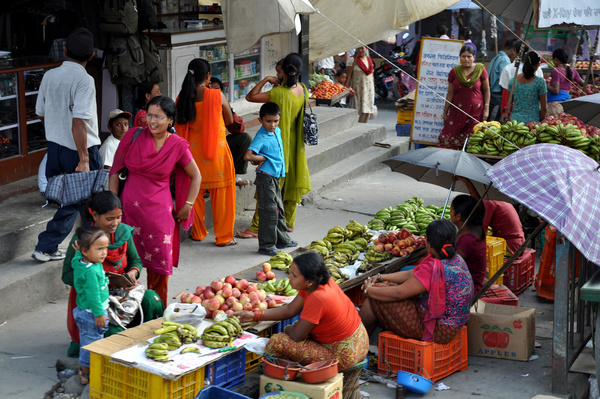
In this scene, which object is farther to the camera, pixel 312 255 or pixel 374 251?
pixel 374 251

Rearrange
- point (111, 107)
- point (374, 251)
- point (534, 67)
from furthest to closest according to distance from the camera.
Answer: point (534, 67)
point (111, 107)
point (374, 251)

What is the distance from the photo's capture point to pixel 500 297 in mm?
6375

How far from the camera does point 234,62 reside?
10.9 metres

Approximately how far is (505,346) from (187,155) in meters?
2.78

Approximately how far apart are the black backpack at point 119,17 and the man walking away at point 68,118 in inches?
69.9

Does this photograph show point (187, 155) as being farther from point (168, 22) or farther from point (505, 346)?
point (168, 22)

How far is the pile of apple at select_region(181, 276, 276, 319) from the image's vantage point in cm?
494

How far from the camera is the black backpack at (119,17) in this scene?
7.79m

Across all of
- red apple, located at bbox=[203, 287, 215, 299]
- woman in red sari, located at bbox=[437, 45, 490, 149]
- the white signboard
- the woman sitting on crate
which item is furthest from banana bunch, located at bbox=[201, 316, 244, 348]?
woman in red sari, located at bbox=[437, 45, 490, 149]

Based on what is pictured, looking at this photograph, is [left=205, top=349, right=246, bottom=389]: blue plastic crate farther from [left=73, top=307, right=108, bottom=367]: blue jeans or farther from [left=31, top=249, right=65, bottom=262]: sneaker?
[left=31, top=249, right=65, bottom=262]: sneaker

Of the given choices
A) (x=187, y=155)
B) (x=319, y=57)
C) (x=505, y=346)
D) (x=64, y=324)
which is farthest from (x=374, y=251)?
(x=319, y=57)

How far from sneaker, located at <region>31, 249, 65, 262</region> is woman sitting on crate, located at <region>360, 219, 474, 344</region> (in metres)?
2.68

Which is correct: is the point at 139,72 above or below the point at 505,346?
above

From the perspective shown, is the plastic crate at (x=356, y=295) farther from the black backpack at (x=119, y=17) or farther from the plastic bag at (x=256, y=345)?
the black backpack at (x=119, y=17)
